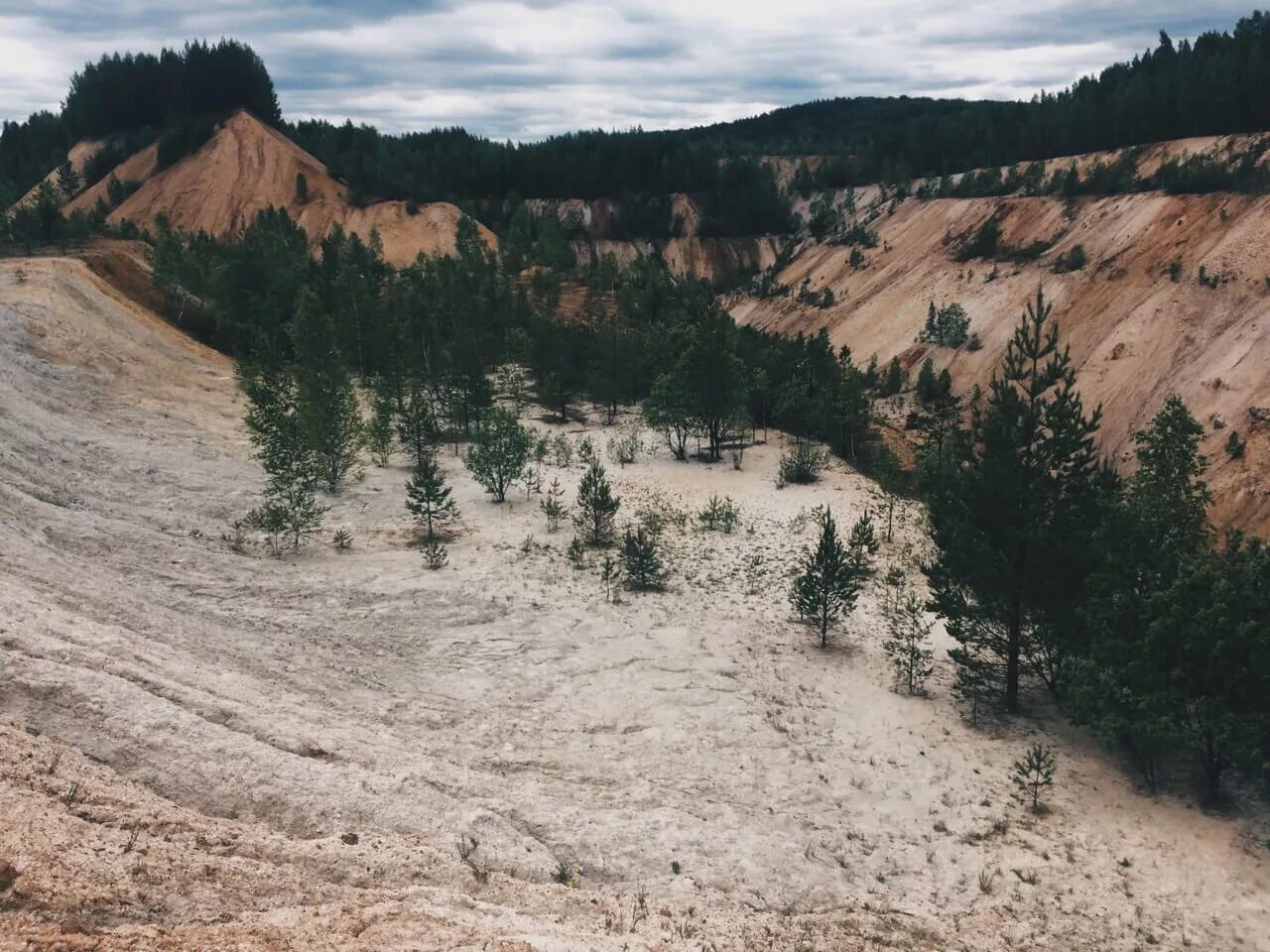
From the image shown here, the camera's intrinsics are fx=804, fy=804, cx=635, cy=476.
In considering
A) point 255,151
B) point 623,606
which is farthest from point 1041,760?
point 255,151

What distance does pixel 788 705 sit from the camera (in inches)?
749

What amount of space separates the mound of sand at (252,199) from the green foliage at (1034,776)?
298 ft

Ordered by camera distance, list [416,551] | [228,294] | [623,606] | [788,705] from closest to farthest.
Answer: [788,705]
[623,606]
[416,551]
[228,294]

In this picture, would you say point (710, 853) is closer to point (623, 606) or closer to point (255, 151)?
point (623, 606)

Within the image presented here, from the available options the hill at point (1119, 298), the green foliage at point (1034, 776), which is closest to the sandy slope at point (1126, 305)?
the hill at point (1119, 298)

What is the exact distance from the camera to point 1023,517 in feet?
58.4

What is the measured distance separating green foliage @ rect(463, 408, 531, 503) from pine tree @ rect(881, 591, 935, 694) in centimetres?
1687

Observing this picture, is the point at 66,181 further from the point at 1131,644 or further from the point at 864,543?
the point at 1131,644

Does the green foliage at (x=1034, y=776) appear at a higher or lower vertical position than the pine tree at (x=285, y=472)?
lower

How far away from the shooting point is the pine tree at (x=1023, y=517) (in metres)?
17.6

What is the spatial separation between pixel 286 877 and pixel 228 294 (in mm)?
53085

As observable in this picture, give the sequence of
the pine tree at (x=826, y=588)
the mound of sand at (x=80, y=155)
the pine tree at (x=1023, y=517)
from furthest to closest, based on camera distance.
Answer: the mound of sand at (x=80, y=155), the pine tree at (x=826, y=588), the pine tree at (x=1023, y=517)

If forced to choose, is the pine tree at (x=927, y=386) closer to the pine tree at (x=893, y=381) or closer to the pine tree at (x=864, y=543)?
the pine tree at (x=893, y=381)

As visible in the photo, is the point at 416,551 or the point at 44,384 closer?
the point at 416,551
